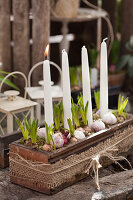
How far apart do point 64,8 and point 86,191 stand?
2.04 meters

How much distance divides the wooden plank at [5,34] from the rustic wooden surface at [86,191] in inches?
44.0

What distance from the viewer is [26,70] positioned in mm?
2676

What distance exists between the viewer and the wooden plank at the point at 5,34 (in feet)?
8.39

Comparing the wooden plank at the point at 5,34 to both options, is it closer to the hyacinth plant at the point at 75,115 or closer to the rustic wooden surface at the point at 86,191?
the hyacinth plant at the point at 75,115

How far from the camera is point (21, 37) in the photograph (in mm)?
2627

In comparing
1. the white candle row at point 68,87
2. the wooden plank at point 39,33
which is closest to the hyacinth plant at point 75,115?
the white candle row at point 68,87

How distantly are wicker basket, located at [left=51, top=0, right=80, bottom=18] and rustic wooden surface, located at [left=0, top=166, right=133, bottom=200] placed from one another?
6.30 ft

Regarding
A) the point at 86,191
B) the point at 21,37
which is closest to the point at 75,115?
the point at 86,191

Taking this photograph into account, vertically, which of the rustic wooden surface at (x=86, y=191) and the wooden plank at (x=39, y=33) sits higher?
the wooden plank at (x=39, y=33)

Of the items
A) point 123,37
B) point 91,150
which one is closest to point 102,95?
point 91,150

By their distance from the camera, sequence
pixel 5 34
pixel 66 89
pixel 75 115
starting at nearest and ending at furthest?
pixel 66 89 < pixel 75 115 < pixel 5 34

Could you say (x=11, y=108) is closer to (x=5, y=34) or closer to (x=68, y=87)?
(x=68, y=87)

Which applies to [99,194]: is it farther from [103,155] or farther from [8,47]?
[8,47]

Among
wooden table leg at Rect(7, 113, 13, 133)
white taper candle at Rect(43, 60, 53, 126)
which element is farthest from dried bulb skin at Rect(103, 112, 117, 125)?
wooden table leg at Rect(7, 113, 13, 133)
